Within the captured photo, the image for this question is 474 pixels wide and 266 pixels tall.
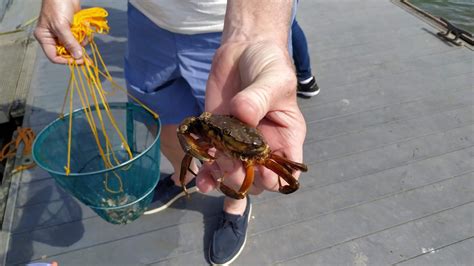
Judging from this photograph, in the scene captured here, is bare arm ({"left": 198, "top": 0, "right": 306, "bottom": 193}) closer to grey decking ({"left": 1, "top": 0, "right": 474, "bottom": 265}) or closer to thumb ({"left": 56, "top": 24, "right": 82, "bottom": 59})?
thumb ({"left": 56, "top": 24, "right": 82, "bottom": 59})

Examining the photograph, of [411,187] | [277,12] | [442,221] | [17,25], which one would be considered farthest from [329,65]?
[17,25]

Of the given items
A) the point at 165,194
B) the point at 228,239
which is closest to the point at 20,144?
the point at 165,194

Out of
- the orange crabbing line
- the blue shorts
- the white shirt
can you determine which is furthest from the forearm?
the orange crabbing line

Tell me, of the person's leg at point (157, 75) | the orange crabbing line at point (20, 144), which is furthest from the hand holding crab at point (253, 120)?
the orange crabbing line at point (20, 144)

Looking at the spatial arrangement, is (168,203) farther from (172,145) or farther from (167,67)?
(167,67)

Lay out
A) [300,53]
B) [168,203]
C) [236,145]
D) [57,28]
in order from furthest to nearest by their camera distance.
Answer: [300,53] < [168,203] < [57,28] < [236,145]

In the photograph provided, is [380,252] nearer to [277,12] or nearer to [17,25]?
[277,12]

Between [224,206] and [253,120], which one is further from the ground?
[253,120]
